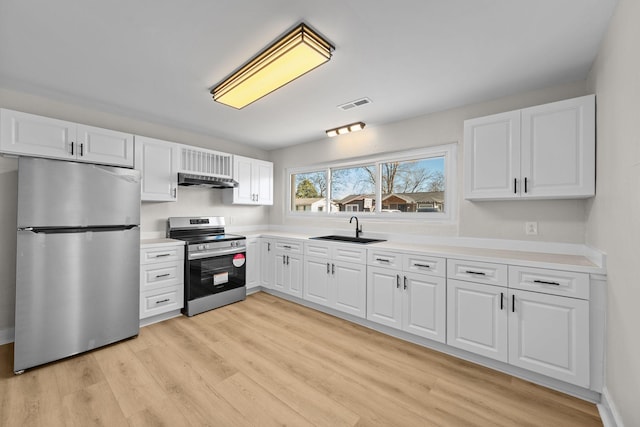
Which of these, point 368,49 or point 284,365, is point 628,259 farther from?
point 284,365

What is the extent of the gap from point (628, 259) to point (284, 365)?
235cm

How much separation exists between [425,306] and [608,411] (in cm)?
124

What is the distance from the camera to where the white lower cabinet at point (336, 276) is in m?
3.02

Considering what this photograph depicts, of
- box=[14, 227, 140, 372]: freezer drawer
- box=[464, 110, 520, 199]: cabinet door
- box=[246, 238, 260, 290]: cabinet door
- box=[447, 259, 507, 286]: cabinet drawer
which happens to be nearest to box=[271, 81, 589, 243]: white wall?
box=[464, 110, 520, 199]: cabinet door

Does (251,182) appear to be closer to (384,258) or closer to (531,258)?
(384,258)

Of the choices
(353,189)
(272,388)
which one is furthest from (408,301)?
(353,189)

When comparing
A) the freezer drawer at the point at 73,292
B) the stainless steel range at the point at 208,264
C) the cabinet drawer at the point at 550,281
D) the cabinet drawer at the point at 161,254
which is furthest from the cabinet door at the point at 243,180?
the cabinet drawer at the point at 550,281

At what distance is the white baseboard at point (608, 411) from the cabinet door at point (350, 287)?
1839 mm

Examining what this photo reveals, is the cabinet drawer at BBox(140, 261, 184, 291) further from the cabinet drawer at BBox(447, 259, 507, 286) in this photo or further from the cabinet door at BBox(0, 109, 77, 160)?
the cabinet drawer at BBox(447, 259, 507, 286)

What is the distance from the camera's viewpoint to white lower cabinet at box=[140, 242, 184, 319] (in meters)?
2.95

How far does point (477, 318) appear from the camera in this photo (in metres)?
2.25

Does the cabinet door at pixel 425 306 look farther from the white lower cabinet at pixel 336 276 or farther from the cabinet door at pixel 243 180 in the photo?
the cabinet door at pixel 243 180

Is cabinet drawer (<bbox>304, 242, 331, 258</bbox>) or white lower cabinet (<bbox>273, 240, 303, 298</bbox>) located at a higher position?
cabinet drawer (<bbox>304, 242, 331, 258</bbox>)

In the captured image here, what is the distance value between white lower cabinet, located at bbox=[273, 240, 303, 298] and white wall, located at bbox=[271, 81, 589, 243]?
707 mm
